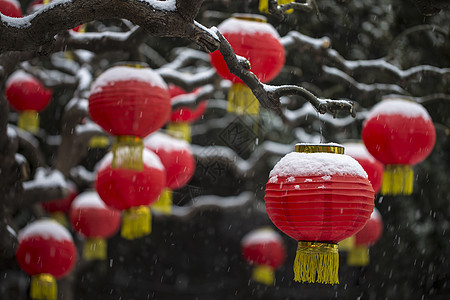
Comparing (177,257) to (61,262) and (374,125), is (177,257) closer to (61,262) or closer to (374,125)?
(61,262)

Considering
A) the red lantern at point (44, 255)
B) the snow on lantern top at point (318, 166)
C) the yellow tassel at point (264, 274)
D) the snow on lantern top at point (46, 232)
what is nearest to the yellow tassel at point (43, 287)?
the red lantern at point (44, 255)

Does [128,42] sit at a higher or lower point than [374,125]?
higher

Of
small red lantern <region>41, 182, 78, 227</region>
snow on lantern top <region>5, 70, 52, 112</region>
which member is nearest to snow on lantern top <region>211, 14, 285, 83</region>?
snow on lantern top <region>5, 70, 52, 112</region>

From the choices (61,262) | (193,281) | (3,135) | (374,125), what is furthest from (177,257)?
(374,125)

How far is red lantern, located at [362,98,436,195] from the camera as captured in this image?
266 centimetres

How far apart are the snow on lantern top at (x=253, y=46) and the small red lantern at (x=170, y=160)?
882 mm

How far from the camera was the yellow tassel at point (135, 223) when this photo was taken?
295cm

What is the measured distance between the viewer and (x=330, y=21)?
6070 millimetres

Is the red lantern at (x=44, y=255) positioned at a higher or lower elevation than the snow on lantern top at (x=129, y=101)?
lower

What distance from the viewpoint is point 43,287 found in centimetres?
335

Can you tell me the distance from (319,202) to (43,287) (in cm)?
216

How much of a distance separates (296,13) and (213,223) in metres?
2.72

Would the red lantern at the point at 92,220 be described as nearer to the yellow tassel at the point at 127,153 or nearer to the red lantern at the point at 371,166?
the yellow tassel at the point at 127,153

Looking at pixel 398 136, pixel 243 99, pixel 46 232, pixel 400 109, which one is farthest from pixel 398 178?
pixel 46 232
